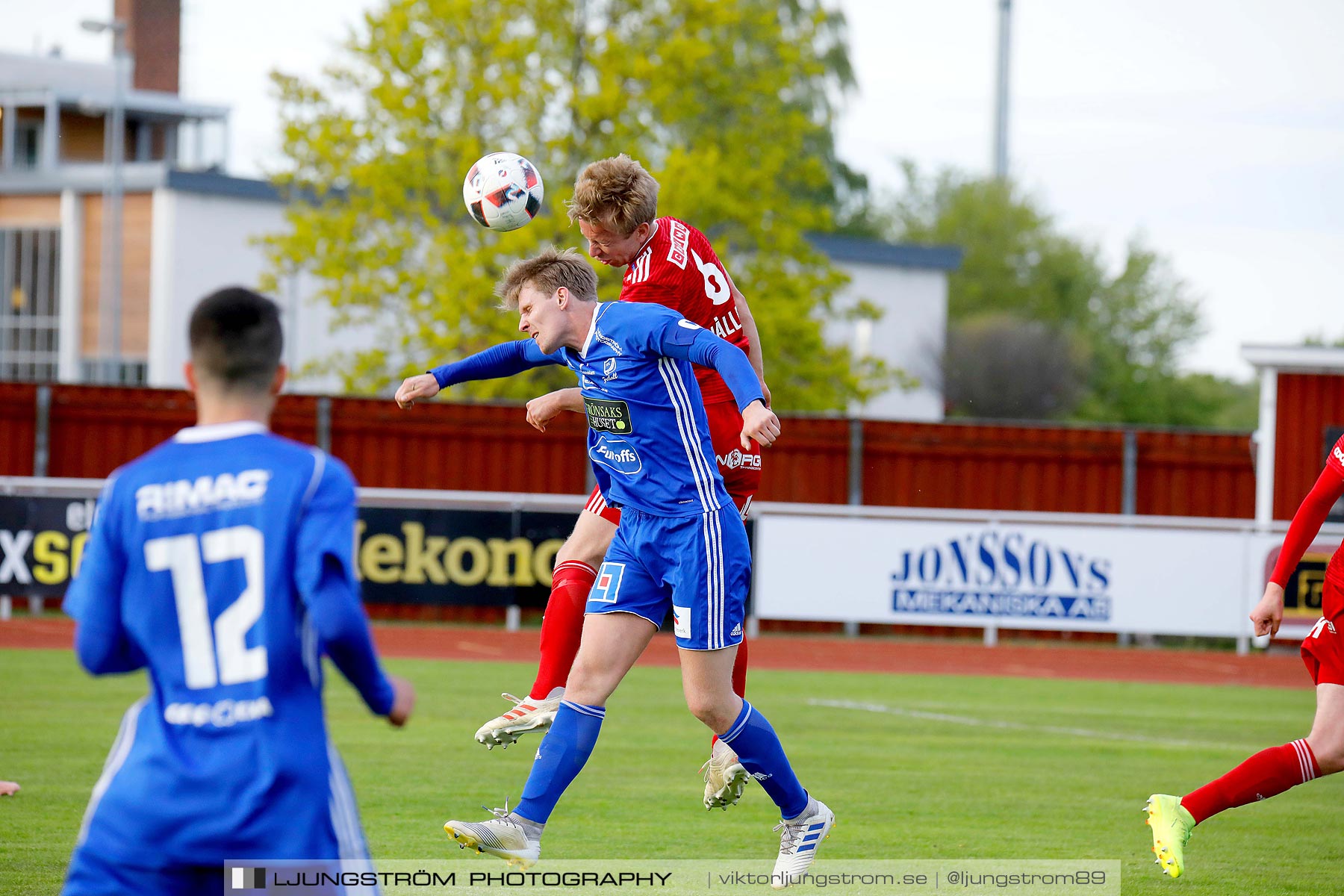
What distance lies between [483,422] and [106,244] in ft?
69.5

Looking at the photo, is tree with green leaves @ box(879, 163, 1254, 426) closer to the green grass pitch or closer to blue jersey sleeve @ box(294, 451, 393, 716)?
the green grass pitch

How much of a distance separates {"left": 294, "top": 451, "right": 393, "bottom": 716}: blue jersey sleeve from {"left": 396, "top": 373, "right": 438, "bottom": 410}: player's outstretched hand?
229cm

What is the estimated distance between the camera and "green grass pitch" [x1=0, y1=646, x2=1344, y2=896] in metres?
6.04

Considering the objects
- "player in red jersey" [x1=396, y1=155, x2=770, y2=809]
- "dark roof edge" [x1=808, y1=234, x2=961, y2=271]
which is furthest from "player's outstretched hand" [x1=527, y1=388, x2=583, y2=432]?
"dark roof edge" [x1=808, y1=234, x2=961, y2=271]

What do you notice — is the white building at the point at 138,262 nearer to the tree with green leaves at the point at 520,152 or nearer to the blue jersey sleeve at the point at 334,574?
the tree with green leaves at the point at 520,152

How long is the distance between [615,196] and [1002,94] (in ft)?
186

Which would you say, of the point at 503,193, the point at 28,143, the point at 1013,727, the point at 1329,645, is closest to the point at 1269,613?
the point at 1329,645

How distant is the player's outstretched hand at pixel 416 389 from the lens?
207 inches

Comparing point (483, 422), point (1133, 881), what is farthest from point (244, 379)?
point (483, 422)

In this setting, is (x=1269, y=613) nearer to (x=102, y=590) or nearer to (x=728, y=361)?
(x=728, y=361)

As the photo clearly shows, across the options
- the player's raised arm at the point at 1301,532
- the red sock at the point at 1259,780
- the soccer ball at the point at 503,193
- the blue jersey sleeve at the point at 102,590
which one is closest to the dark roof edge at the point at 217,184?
the soccer ball at the point at 503,193

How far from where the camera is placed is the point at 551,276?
17.4 feet

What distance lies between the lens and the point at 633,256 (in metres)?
5.70

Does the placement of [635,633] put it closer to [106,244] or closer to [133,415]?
[133,415]
